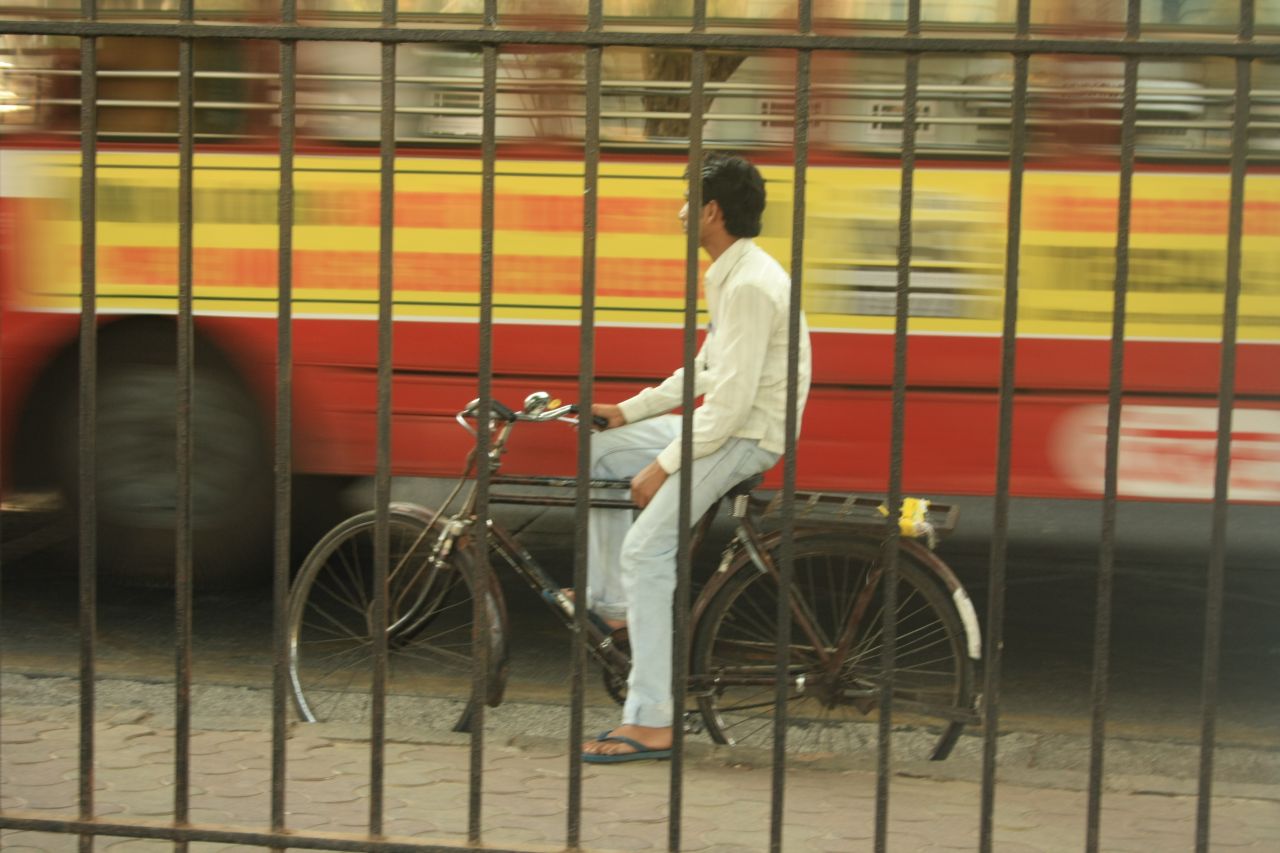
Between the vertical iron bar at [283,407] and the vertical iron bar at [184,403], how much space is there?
16 cm

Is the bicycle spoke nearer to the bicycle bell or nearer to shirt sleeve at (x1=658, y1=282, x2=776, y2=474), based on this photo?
the bicycle bell

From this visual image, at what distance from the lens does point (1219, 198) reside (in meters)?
6.10

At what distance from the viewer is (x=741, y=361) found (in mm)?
4543

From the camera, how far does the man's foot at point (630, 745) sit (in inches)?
178

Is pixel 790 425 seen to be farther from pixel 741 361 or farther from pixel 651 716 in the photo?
pixel 651 716

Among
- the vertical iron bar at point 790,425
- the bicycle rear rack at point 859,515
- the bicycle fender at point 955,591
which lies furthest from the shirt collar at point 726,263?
the vertical iron bar at point 790,425

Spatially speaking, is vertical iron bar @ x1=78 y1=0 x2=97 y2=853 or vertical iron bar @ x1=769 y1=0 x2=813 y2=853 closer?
vertical iron bar @ x1=769 y1=0 x2=813 y2=853

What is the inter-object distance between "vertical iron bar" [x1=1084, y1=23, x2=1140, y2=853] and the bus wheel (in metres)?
4.18

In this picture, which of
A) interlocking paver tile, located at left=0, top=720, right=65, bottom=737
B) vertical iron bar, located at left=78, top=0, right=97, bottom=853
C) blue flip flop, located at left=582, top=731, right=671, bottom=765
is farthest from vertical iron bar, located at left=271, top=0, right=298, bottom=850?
interlocking paver tile, located at left=0, top=720, right=65, bottom=737

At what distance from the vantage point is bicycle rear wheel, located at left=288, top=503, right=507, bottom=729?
16.3ft

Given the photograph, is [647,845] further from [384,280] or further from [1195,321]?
[1195,321]

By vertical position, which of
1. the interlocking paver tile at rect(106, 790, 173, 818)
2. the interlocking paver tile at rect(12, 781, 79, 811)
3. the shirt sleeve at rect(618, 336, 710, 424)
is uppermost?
the shirt sleeve at rect(618, 336, 710, 424)

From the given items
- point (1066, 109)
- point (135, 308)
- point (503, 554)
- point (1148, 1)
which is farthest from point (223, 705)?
point (1148, 1)

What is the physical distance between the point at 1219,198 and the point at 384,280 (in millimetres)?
4142
